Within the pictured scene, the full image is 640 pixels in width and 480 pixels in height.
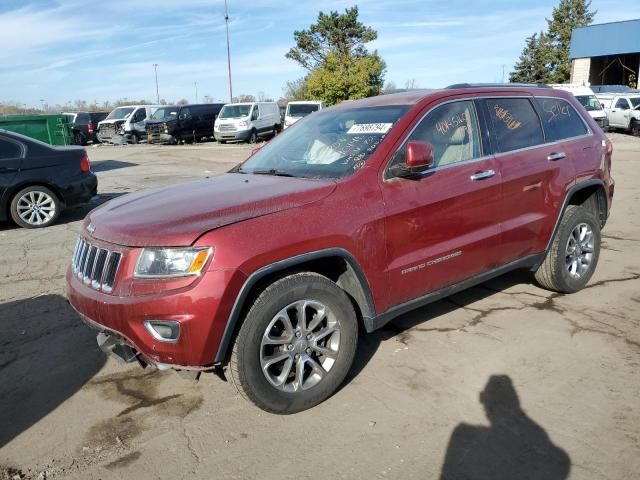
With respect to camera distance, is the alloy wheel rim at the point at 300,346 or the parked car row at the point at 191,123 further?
the parked car row at the point at 191,123

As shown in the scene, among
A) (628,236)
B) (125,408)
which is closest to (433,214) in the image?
(125,408)

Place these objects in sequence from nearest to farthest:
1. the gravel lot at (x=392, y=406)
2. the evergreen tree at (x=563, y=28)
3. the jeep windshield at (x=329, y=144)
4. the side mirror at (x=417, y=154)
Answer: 1. the gravel lot at (x=392, y=406)
2. the side mirror at (x=417, y=154)
3. the jeep windshield at (x=329, y=144)
4. the evergreen tree at (x=563, y=28)

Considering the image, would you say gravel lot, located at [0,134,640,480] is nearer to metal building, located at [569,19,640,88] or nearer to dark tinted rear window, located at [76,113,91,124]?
dark tinted rear window, located at [76,113,91,124]

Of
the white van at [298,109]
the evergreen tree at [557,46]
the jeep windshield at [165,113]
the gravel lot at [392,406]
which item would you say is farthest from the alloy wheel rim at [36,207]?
the evergreen tree at [557,46]

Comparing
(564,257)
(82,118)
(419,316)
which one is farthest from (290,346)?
(82,118)

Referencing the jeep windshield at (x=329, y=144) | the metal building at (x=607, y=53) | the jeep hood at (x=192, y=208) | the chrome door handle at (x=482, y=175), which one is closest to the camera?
the jeep hood at (x=192, y=208)

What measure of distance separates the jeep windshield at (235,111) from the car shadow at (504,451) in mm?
24199

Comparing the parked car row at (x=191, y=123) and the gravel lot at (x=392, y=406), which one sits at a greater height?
the parked car row at (x=191, y=123)

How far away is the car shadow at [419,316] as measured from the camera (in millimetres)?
3918

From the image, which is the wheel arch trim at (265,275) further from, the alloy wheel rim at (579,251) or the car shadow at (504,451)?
the alloy wheel rim at (579,251)

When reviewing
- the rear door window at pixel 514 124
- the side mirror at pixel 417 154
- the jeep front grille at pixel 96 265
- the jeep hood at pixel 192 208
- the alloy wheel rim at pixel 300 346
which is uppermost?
the rear door window at pixel 514 124

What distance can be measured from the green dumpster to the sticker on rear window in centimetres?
1418

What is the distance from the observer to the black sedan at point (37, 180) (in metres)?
8.07

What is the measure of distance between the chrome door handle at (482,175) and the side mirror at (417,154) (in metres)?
0.63
